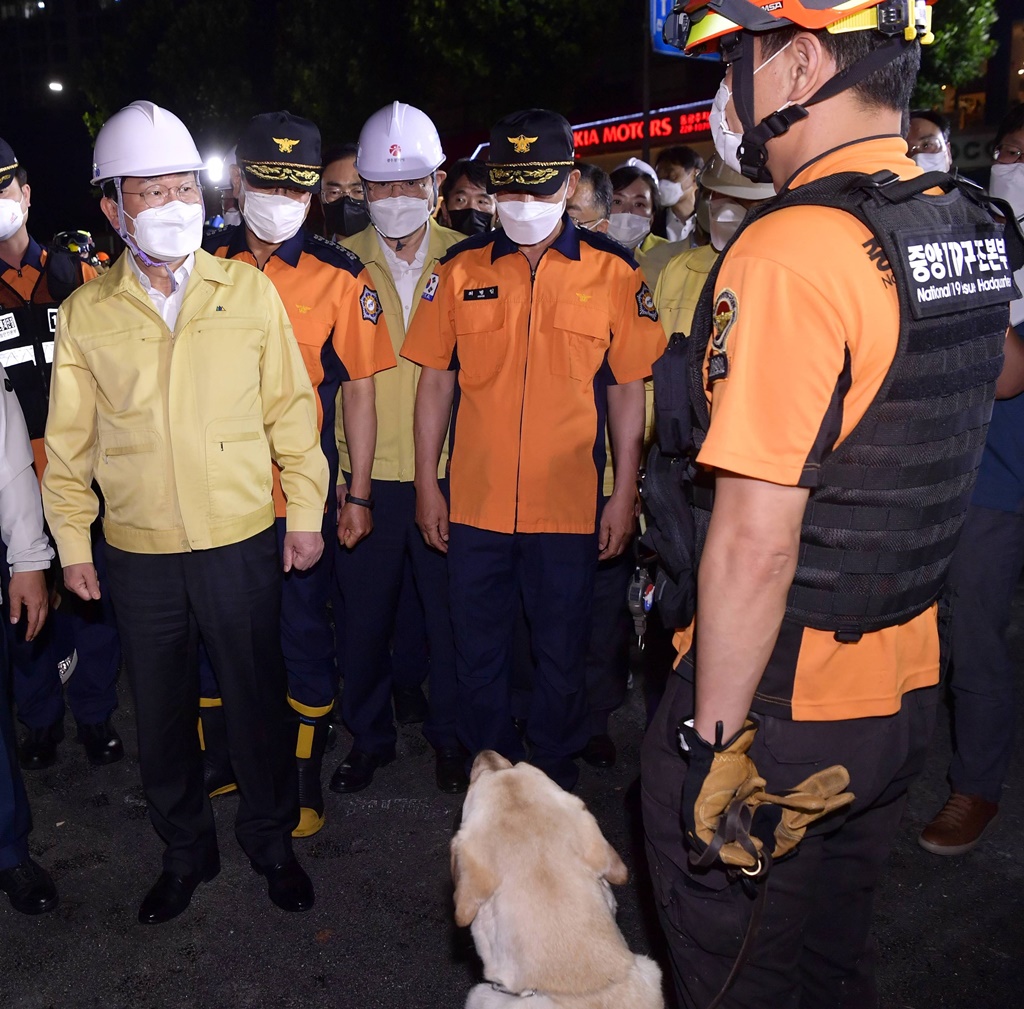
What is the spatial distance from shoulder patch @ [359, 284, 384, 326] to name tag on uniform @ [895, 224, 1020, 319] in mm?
2604

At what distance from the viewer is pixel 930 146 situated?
501cm

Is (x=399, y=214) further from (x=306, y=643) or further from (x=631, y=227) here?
(x=631, y=227)

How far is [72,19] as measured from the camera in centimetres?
4216

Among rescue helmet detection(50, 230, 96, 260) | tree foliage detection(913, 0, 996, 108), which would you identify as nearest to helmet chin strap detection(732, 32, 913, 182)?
rescue helmet detection(50, 230, 96, 260)

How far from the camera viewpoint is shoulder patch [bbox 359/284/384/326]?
3.94m

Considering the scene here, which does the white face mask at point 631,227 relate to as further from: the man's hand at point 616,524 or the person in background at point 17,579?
the person in background at point 17,579

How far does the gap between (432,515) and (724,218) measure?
1765 millimetres

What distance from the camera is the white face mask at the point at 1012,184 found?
375 cm

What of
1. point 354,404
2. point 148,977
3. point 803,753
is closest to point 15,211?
point 354,404

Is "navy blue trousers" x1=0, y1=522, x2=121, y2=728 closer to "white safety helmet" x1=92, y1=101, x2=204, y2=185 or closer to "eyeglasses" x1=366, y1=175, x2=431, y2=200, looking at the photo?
"white safety helmet" x1=92, y1=101, x2=204, y2=185

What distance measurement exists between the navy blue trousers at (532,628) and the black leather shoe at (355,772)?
0.53m

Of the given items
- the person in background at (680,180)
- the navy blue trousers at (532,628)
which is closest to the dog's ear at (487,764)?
the navy blue trousers at (532,628)

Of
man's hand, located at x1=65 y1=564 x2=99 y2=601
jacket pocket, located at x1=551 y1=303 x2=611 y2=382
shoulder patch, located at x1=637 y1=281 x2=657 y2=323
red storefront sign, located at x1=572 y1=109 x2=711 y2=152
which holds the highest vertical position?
red storefront sign, located at x1=572 y1=109 x2=711 y2=152

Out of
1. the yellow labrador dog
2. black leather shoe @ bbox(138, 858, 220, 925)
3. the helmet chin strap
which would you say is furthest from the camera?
black leather shoe @ bbox(138, 858, 220, 925)
